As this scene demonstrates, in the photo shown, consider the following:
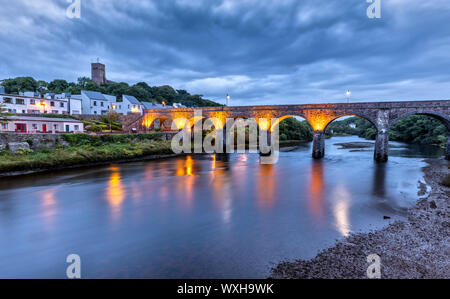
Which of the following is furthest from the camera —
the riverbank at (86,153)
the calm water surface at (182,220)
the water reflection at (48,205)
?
the riverbank at (86,153)

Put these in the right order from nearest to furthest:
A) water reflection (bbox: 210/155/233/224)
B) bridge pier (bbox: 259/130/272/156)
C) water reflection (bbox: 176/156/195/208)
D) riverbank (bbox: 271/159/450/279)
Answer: riverbank (bbox: 271/159/450/279) < water reflection (bbox: 210/155/233/224) < water reflection (bbox: 176/156/195/208) < bridge pier (bbox: 259/130/272/156)

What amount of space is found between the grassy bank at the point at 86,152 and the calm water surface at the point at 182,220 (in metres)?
1.96

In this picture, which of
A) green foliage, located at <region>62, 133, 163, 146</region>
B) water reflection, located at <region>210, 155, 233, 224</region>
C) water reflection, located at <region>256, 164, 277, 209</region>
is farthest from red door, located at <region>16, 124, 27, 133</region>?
water reflection, located at <region>256, 164, 277, 209</region>

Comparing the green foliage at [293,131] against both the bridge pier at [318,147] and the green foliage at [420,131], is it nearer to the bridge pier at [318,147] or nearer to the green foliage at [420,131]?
the green foliage at [420,131]

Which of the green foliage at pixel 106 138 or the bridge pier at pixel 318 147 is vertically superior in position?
the green foliage at pixel 106 138

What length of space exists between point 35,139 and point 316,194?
2993 cm

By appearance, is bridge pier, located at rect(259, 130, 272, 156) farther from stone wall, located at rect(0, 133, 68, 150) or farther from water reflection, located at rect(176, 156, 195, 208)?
stone wall, located at rect(0, 133, 68, 150)

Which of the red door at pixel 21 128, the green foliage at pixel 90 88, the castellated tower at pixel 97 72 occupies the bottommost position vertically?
the red door at pixel 21 128

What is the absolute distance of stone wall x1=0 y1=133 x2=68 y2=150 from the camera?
73.0 ft

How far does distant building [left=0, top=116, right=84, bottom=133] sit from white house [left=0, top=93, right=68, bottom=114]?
10.3 metres

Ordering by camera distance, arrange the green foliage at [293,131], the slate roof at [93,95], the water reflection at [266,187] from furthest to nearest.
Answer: the green foliage at [293,131]
the slate roof at [93,95]
the water reflection at [266,187]

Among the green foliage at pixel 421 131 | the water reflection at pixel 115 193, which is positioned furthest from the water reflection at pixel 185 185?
the green foliage at pixel 421 131

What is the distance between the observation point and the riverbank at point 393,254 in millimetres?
6082

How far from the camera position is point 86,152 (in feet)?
83.1
